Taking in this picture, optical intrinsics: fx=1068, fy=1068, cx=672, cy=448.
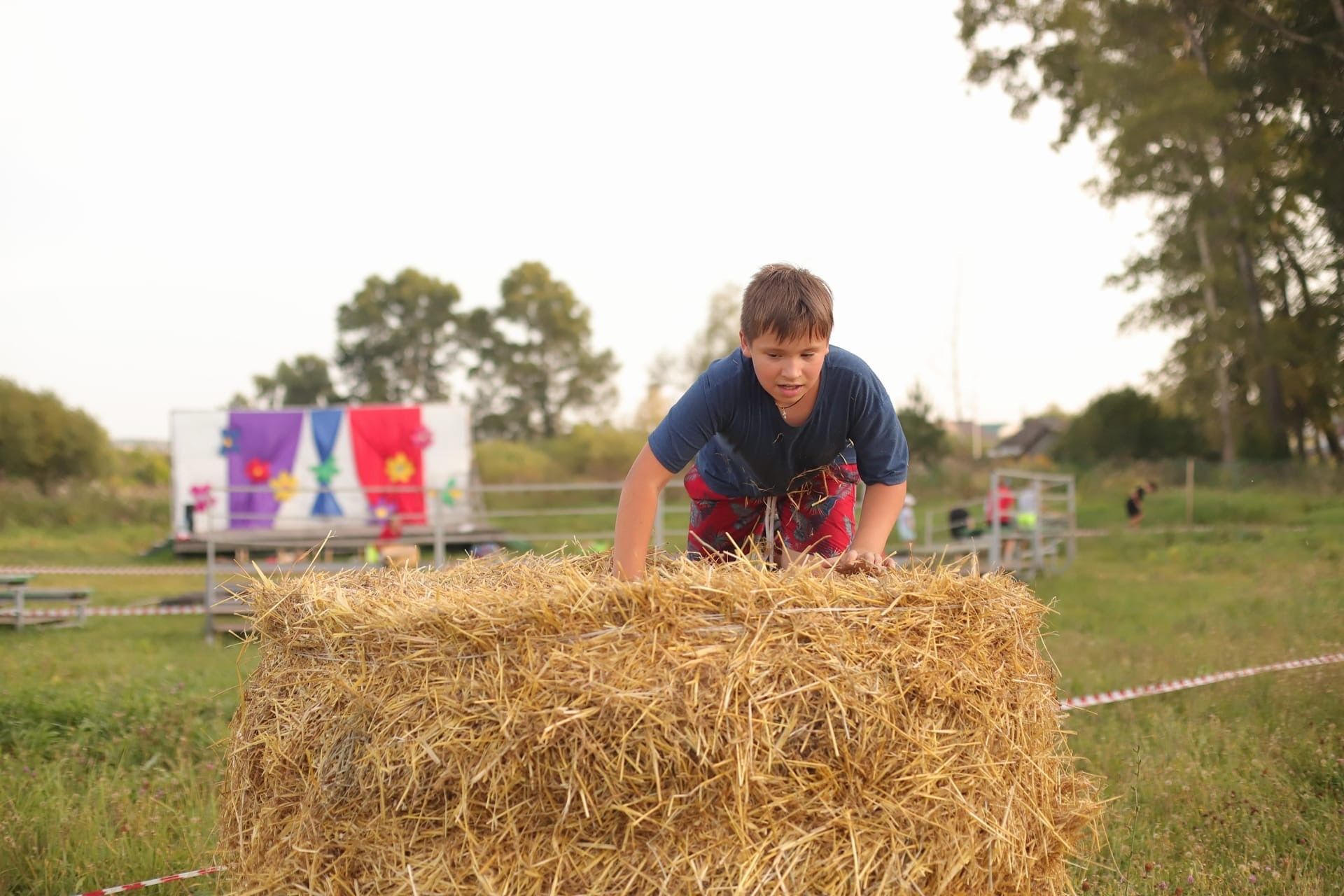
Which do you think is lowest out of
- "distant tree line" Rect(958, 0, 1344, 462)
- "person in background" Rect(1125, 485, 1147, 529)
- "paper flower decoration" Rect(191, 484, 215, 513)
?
"person in background" Rect(1125, 485, 1147, 529)

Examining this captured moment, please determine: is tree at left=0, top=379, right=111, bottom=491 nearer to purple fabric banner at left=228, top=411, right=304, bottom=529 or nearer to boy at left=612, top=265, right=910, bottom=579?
purple fabric banner at left=228, top=411, right=304, bottom=529

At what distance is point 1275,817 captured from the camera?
381 cm

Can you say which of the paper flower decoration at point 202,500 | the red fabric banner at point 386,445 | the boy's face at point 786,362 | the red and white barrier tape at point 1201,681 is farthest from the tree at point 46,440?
the boy's face at point 786,362

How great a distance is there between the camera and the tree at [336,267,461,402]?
4506 centimetres

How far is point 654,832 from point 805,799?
0.32 m

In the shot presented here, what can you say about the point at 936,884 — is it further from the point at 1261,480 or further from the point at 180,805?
the point at 1261,480

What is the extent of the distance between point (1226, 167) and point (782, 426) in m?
20.0

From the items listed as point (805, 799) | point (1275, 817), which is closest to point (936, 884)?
point (805, 799)

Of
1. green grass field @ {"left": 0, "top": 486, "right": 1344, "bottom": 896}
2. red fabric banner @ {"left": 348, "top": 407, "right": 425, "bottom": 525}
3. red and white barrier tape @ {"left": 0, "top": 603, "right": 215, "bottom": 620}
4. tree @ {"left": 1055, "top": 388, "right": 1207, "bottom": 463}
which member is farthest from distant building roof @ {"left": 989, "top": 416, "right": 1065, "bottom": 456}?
Answer: green grass field @ {"left": 0, "top": 486, "right": 1344, "bottom": 896}

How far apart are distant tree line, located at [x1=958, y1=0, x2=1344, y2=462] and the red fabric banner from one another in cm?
1414

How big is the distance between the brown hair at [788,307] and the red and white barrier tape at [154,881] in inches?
88.8

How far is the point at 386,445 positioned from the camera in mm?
21391

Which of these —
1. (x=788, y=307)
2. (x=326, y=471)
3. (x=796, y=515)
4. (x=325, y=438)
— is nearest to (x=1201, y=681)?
(x=796, y=515)

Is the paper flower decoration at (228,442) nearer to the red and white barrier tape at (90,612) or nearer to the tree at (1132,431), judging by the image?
the red and white barrier tape at (90,612)
